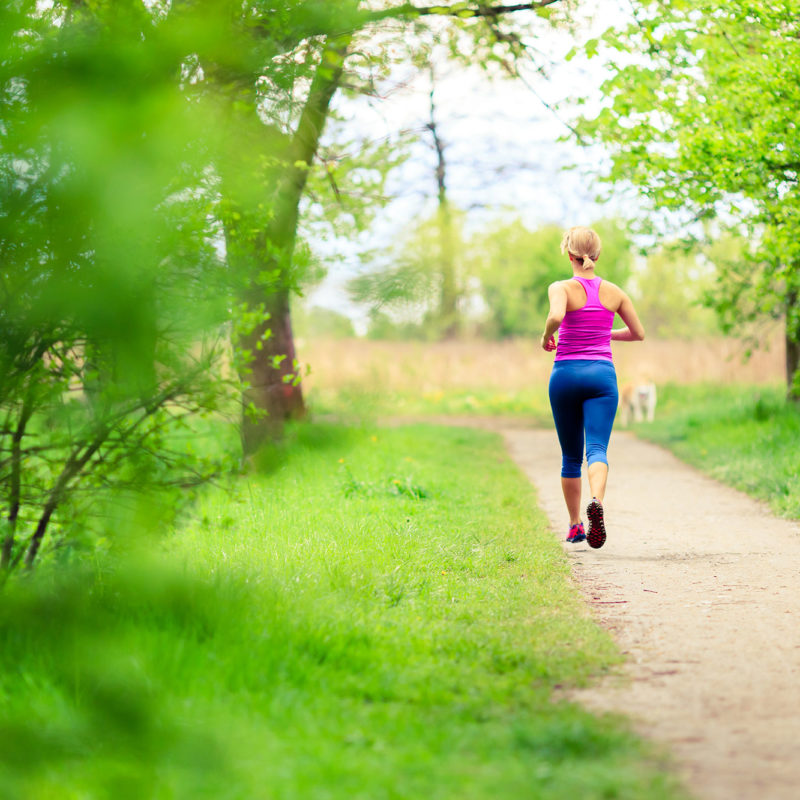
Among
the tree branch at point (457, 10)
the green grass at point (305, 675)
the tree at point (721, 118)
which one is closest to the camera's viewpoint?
the green grass at point (305, 675)

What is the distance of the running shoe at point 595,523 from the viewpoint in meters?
6.06

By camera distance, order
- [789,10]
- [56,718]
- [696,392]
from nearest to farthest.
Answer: [56,718] → [789,10] → [696,392]

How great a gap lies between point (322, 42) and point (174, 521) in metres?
1.88

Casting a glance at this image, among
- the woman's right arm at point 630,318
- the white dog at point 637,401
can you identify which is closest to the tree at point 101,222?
the woman's right arm at point 630,318

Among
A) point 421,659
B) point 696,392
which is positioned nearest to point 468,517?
point 421,659

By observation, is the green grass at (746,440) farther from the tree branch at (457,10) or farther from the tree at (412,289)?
the tree at (412,289)

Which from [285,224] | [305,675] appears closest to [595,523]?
[285,224]

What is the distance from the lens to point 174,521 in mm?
3633

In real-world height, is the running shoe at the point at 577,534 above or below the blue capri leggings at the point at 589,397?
below

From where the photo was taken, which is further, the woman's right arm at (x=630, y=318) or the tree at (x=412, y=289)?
the woman's right arm at (x=630, y=318)

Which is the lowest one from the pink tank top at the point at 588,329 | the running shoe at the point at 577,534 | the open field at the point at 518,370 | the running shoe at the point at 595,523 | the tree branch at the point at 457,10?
the running shoe at the point at 577,534

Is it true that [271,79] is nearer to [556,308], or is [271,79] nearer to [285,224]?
[285,224]

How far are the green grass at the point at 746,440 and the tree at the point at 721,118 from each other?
103 cm

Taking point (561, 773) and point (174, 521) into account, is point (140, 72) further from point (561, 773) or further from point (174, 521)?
point (561, 773)
